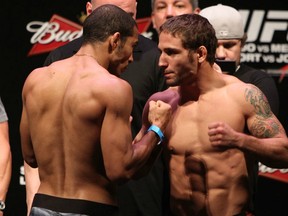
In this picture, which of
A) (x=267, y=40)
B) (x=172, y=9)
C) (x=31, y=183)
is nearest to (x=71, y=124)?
(x=31, y=183)

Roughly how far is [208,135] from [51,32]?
193 cm

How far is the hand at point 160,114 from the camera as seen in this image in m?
3.94

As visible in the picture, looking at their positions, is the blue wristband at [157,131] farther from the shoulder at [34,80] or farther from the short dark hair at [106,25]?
the shoulder at [34,80]

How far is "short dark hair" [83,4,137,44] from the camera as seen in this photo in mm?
3857

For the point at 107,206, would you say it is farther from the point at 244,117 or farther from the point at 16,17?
the point at 16,17

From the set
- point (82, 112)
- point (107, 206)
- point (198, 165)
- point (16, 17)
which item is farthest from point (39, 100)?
point (16, 17)

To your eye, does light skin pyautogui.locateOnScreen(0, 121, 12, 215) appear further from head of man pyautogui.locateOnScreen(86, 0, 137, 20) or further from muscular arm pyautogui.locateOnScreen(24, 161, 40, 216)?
head of man pyautogui.locateOnScreen(86, 0, 137, 20)

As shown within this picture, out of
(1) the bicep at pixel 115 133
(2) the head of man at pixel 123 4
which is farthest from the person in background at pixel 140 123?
(1) the bicep at pixel 115 133

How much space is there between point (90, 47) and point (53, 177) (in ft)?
1.74

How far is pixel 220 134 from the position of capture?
3809mm

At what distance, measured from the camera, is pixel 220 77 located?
4.17 m

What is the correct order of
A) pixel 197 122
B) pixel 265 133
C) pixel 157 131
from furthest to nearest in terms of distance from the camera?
pixel 197 122, pixel 265 133, pixel 157 131

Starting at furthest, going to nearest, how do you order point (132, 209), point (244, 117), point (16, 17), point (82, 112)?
point (16, 17) < point (132, 209) < point (244, 117) < point (82, 112)

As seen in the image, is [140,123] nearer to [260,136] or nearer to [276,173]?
[260,136]
